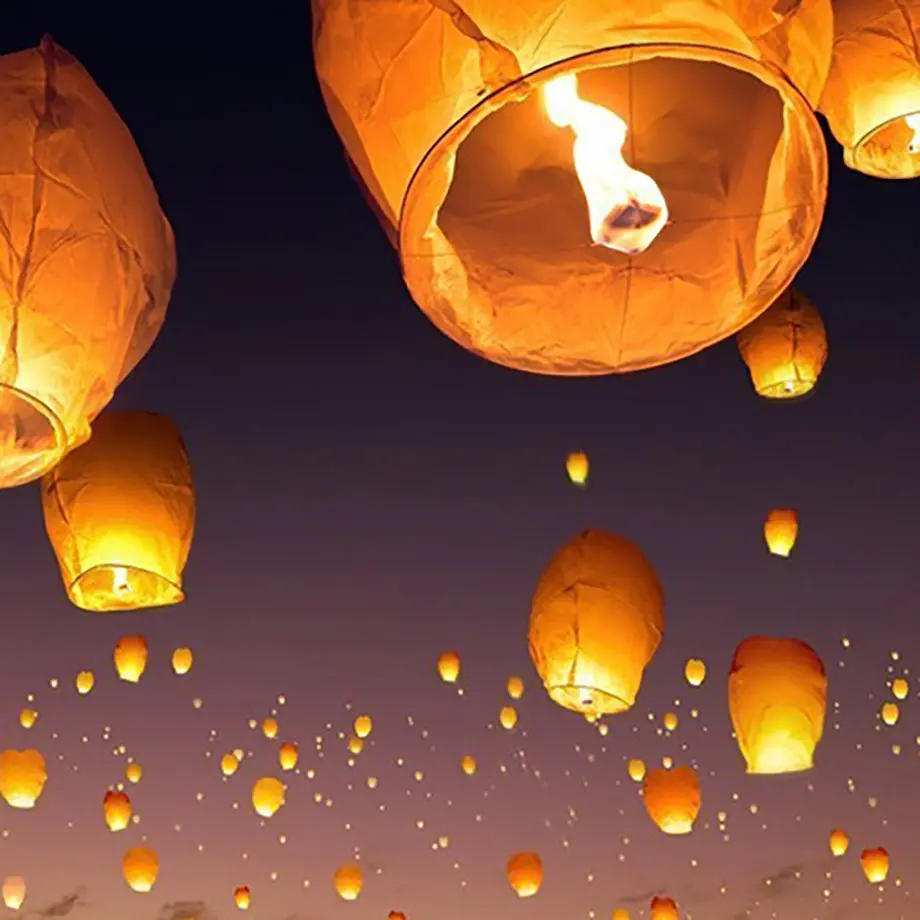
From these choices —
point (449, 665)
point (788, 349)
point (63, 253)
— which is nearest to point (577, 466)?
point (449, 665)

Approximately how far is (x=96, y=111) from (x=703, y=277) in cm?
69

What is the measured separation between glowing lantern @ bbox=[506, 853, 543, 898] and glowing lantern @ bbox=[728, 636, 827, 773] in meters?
2.76

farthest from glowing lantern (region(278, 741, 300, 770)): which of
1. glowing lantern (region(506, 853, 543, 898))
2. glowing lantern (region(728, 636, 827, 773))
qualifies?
glowing lantern (region(728, 636, 827, 773))

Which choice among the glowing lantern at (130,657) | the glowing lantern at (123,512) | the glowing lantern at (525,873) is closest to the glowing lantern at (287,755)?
the glowing lantern at (525,873)

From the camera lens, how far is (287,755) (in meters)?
9.14

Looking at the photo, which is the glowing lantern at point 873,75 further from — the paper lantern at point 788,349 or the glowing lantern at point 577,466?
the glowing lantern at point 577,466

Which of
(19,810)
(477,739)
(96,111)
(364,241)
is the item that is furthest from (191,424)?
(96,111)

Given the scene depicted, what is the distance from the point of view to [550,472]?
8.04 m

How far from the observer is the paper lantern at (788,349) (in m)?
4.82

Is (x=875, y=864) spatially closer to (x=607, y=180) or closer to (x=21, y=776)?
(x=21, y=776)

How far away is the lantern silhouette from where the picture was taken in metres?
1.42

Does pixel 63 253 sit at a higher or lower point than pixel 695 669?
lower

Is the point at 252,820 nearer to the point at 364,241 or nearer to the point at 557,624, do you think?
the point at 364,241

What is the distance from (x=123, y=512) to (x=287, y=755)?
22.3ft
